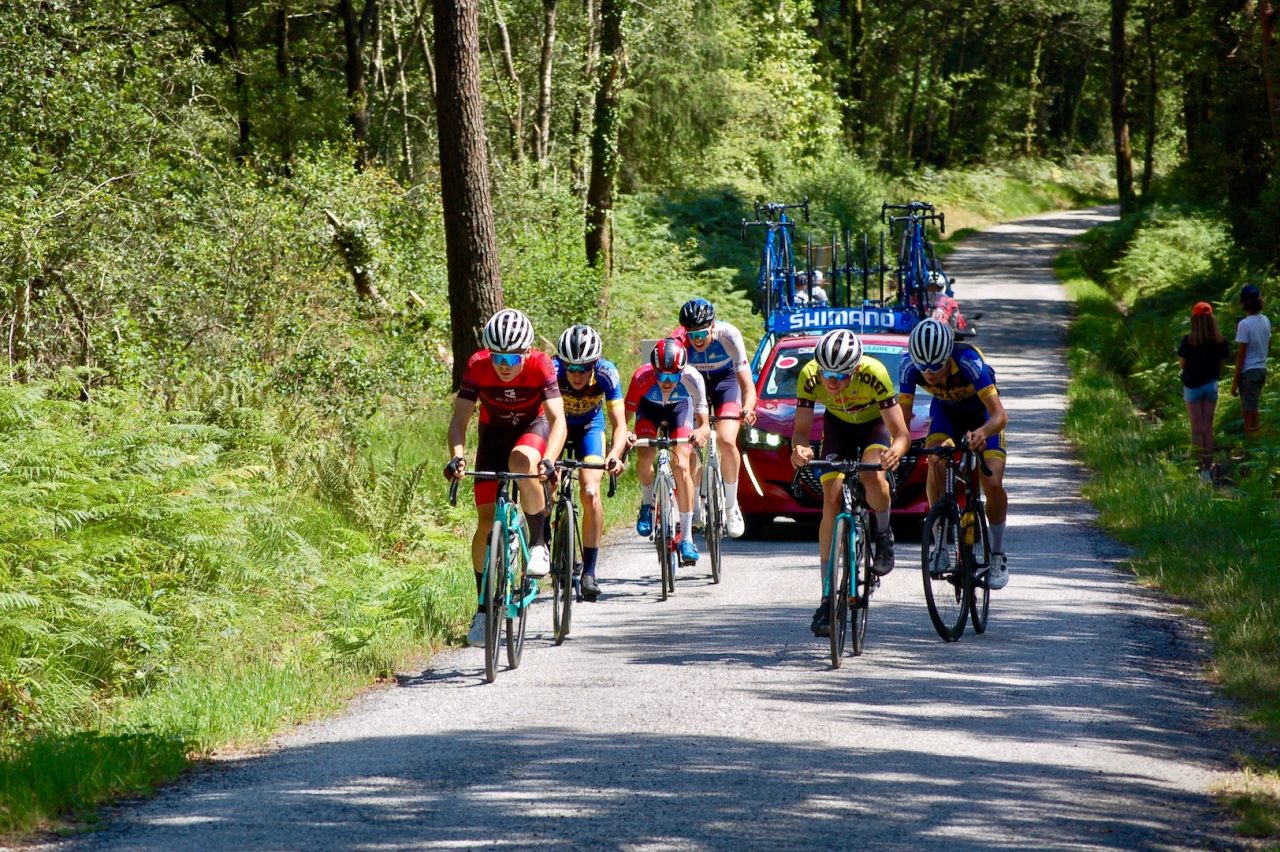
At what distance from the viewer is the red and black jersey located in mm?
9484

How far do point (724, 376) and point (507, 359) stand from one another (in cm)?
421

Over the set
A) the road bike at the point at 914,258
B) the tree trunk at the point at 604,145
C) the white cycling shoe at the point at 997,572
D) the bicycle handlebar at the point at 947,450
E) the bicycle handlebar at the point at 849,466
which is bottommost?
the white cycling shoe at the point at 997,572

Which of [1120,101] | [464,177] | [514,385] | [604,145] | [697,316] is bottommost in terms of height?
[514,385]

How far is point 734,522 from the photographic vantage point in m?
→ 12.9

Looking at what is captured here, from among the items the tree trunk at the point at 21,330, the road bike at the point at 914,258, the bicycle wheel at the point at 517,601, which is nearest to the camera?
the bicycle wheel at the point at 517,601

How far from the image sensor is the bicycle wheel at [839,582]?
8.98 m

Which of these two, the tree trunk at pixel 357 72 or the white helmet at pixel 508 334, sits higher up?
the tree trunk at pixel 357 72

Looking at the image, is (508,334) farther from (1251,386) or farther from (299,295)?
(1251,386)

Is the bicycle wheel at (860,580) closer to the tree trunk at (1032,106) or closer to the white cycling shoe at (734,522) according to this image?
the white cycling shoe at (734,522)

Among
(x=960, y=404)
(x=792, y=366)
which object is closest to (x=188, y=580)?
(x=960, y=404)

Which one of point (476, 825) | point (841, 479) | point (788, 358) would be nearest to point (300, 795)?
point (476, 825)

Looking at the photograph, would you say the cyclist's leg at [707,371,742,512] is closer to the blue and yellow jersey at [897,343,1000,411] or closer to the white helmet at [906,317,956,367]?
the blue and yellow jersey at [897,343,1000,411]

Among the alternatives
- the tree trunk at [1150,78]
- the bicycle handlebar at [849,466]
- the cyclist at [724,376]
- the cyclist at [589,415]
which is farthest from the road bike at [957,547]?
the tree trunk at [1150,78]

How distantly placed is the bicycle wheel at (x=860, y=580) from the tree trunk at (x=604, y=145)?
17808 millimetres
